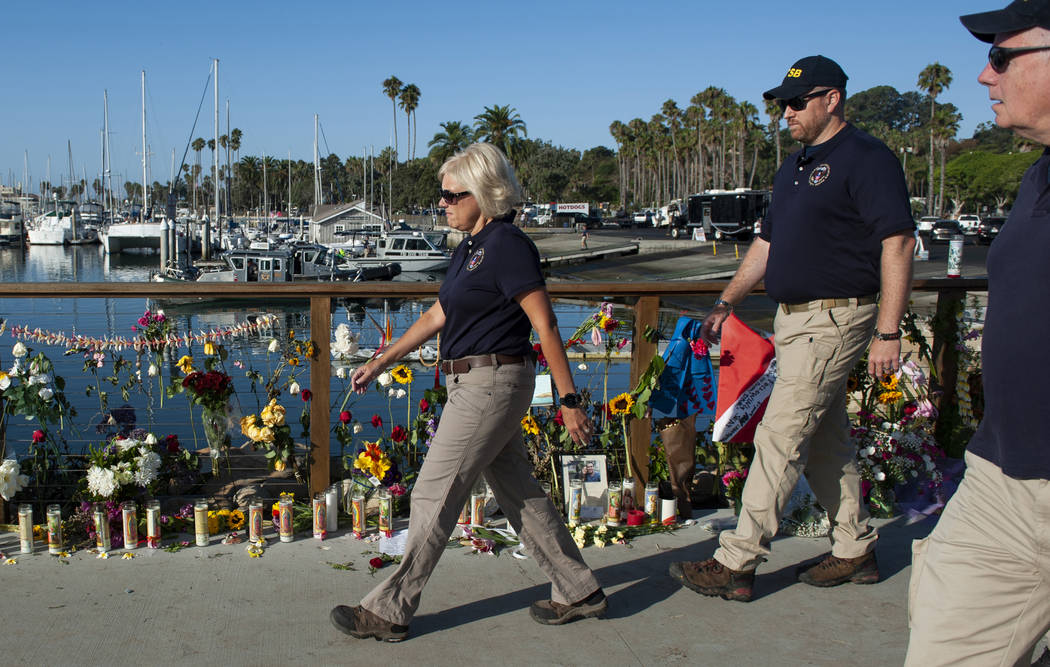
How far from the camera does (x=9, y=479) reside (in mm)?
4148

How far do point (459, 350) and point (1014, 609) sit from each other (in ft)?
6.01

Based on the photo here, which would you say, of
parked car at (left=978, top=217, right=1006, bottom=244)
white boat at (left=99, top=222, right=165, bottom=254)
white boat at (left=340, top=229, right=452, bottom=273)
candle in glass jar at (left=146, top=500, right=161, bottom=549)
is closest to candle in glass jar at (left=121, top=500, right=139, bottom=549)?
candle in glass jar at (left=146, top=500, right=161, bottom=549)

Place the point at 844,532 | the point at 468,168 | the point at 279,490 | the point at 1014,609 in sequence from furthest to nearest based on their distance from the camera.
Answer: the point at 279,490
the point at 844,532
the point at 468,168
the point at 1014,609

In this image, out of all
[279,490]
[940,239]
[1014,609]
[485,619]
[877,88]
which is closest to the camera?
[1014,609]

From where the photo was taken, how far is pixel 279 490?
4773mm

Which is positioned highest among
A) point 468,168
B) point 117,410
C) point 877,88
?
point 877,88

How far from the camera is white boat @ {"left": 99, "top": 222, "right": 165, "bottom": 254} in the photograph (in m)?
65.3

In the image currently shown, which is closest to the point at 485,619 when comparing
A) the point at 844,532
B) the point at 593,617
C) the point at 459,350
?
the point at 593,617

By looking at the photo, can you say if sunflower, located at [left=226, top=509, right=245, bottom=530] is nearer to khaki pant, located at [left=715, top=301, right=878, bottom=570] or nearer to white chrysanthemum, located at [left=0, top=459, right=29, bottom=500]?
white chrysanthemum, located at [left=0, top=459, right=29, bottom=500]

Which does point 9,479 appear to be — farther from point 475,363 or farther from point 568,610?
point 568,610

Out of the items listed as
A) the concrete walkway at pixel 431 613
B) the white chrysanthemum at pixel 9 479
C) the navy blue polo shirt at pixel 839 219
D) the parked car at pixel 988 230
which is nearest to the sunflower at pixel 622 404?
the concrete walkway at pixel 431 613

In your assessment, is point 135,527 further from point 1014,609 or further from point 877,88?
point 877,88

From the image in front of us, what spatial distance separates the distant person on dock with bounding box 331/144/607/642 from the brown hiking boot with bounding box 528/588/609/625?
1.53ft

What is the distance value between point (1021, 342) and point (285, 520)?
123 inches
